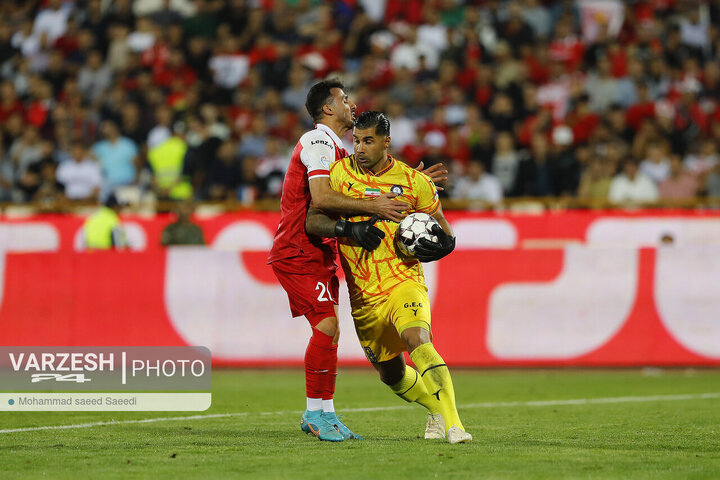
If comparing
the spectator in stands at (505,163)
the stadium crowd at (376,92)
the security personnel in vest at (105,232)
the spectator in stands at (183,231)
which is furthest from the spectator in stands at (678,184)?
the security personnel in vest at (105,232)

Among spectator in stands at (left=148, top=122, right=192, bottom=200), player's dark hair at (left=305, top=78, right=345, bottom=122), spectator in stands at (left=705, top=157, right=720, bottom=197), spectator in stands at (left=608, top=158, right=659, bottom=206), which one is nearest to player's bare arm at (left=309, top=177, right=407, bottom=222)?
player's dark hair at (left=305, top=78, right=345, bottom=122)

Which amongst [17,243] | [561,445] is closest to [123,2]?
[17,243]

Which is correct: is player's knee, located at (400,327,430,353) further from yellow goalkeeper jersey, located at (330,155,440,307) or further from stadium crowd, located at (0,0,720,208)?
stadium crowd, located at (0,0,720,208)

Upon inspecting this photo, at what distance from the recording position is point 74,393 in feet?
35.4

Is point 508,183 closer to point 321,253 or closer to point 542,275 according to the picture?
point 542,275

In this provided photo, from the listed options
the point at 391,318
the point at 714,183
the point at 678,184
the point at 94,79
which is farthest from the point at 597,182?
the point at 391,318

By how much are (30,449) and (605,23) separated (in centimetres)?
1529

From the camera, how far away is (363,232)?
7520mm

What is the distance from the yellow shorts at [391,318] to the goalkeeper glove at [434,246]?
280 millimetres

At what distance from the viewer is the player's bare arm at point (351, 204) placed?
7.64 meters

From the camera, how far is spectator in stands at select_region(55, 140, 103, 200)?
18344 millimetres

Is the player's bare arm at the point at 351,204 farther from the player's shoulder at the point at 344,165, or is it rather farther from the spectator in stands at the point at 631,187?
the spectator in stands at the point at 631,187

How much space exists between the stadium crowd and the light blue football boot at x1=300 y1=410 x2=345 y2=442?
31.1 ft

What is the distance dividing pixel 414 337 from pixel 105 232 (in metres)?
8.87
